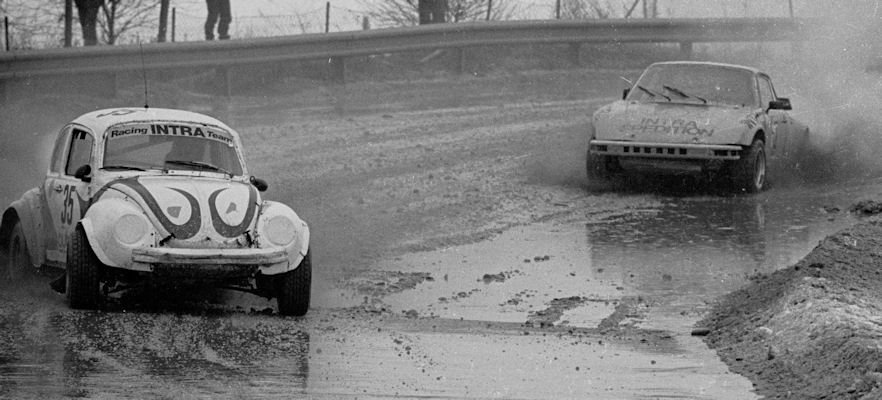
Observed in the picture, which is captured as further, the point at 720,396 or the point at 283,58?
the point at 283,58

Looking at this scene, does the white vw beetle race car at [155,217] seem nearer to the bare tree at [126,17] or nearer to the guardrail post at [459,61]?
the guardrail post at [459,61]

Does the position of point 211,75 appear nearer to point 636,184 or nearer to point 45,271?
point 636,184

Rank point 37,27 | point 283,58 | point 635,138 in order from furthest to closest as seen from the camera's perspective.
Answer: point 37,27, point 283,58, point 635,138

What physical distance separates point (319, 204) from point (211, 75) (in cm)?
859

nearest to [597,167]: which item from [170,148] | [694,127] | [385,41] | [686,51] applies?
[694,127]

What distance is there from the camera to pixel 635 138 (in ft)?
51.7

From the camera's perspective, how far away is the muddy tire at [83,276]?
968 centimetres

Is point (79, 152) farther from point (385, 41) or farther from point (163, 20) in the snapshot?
point (163, 20)

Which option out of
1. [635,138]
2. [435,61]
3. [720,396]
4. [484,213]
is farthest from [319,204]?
[435,61]

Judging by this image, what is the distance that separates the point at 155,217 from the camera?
989 centimetres

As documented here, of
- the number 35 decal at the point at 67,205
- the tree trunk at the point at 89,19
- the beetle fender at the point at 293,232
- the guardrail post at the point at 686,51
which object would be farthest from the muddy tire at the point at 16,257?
the guardrail post at the point at 686,51

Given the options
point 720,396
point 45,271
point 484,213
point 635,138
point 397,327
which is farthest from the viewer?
point 635,138

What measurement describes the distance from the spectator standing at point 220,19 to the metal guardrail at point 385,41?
1.34 meters

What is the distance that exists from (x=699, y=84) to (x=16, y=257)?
8259 mm
